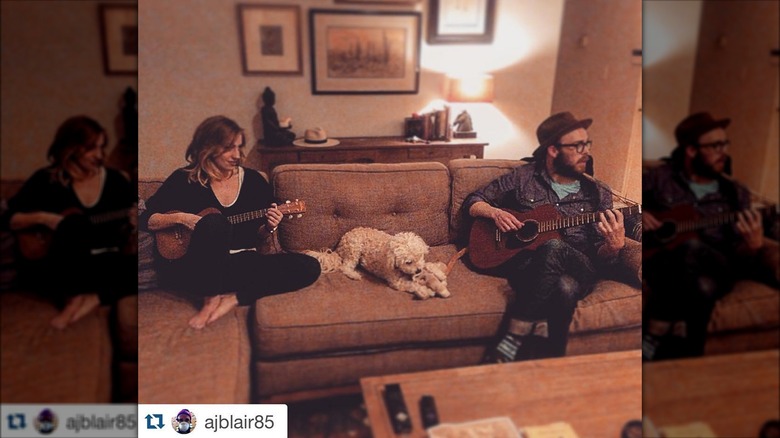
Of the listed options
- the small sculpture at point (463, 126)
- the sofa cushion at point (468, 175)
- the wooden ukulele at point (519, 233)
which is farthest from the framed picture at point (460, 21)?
the wooden ukulele at point (519, 233)

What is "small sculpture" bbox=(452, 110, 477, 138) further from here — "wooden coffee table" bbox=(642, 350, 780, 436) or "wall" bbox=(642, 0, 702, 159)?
"wooden coffee table" bbox=(642, 350, 780, 436)

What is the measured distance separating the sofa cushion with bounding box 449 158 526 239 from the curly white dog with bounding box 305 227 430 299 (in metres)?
0.11

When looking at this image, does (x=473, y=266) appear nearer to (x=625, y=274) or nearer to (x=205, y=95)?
(x=625, y=274)

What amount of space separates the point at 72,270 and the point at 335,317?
2.52ft

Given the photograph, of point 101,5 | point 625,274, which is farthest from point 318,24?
point 625,274

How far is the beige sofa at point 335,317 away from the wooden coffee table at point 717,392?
0.58m

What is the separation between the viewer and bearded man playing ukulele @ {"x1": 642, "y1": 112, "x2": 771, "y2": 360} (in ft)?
4.31

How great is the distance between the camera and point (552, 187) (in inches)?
47.5

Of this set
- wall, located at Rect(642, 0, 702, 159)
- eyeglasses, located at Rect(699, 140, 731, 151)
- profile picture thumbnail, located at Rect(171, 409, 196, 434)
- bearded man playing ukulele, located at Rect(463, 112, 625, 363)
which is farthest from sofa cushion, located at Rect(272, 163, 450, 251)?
eyeglasses, located at Rect(699, 140, 731, 151)

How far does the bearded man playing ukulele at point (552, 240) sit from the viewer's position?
1201 millimetres

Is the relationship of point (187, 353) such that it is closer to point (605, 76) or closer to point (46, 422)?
point (46, 422)

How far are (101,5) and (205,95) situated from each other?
487 mm

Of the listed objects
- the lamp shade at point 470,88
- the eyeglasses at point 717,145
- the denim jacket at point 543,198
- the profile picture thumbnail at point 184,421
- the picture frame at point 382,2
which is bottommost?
the profile picture thumbnail at point 184,421

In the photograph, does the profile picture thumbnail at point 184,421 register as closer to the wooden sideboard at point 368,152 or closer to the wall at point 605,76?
the wooden sideboard at point 368,152
